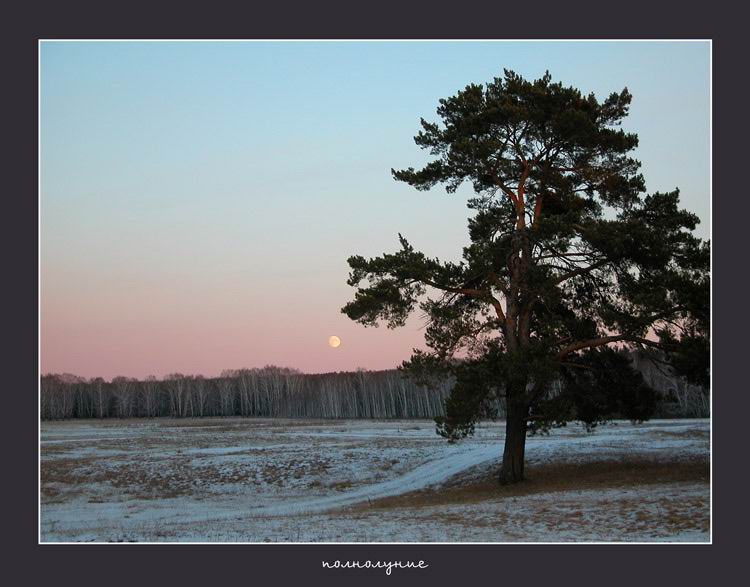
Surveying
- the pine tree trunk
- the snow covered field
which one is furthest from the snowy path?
the pine tree trunk

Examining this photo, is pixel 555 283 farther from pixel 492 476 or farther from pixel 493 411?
pixel 492 476

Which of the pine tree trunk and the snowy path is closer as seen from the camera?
the pine tree trunk

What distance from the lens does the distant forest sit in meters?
118

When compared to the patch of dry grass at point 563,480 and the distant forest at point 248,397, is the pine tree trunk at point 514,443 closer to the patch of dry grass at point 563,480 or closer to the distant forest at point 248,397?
the patch of dry grass at point 563,480

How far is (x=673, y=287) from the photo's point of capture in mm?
23500

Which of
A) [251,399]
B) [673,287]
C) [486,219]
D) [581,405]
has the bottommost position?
[251,399]

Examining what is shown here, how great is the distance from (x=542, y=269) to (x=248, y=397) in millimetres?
111672

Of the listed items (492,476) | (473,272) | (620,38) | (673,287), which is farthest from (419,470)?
(620,38)

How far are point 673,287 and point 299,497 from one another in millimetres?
15685

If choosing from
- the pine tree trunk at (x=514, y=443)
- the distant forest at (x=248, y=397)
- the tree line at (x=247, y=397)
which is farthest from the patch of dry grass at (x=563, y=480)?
the tree line at (x=247, y=397)

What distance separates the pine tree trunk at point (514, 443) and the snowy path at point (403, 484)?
437 centimetres

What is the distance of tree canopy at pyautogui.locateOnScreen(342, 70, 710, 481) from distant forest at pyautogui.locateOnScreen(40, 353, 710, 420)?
84.8m

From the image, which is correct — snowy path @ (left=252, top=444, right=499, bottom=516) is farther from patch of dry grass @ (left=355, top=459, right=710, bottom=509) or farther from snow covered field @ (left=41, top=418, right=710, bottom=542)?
patch of dry grass @ (left=355, top=459, right=710, bottom=509)

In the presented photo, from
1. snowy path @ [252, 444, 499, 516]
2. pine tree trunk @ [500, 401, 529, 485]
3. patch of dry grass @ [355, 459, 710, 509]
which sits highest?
pine tree trunk @ [500, 401, 529, 485]
